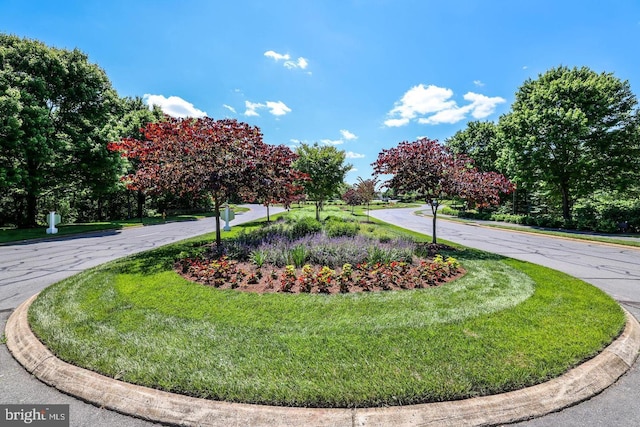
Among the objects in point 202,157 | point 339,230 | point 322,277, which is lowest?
point 322,277

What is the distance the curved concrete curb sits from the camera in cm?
260

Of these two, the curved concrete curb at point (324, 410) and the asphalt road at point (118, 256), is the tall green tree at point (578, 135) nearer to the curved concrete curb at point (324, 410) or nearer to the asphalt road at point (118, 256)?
the asphalt road at point (118, 256)

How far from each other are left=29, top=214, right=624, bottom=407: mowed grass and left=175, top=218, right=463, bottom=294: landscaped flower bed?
422 mm

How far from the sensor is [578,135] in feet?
63.3

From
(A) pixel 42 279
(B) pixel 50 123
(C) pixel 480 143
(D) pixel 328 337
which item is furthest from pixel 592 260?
(C) pixel 480 143

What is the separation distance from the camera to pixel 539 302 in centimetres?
532

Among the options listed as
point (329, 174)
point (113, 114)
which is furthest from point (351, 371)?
point (113, 114)

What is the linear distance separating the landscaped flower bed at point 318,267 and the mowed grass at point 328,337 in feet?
1.38

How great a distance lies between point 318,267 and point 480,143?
36800 mm

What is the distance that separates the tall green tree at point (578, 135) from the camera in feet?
64.3

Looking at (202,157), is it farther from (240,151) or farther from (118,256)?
(118,256)

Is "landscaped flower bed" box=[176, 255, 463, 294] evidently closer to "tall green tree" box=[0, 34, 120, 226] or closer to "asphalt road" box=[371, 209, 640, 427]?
"asphalt road" box=[371, 209, 640, 427]

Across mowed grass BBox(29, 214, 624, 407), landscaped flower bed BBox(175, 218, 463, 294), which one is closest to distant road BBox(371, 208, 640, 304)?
mowed grass BBox(29, 214, 624, 407)

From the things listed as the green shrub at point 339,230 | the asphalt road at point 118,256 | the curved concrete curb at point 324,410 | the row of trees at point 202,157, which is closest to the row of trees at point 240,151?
the row of trees at point 202,157
